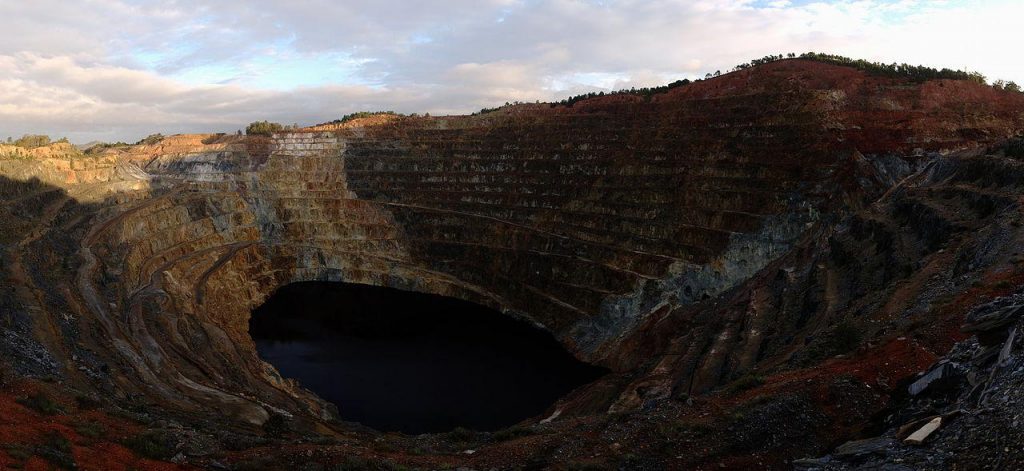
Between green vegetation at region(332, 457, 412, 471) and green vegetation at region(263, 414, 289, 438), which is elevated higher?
green vegetation at region(332, 457, 412, 471)

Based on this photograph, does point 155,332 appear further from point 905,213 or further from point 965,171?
point 965,171

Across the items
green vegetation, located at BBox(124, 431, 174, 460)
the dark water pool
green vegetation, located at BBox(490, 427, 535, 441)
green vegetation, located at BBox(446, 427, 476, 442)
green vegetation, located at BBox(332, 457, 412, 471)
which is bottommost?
the dark water pool

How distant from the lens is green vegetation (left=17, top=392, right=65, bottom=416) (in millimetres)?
17578

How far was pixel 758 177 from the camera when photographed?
49781 millimetres

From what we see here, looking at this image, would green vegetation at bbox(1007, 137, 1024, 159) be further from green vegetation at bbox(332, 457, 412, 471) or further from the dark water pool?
green vegetation at bbox(332, 457, 412, 471)

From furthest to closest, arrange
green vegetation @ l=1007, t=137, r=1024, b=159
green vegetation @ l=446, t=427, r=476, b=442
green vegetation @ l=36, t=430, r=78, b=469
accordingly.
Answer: green vegetation @ l=1007, t=137, r=1024, b=159 < green vegetation @ l=446, t=427, r=476, b=442 < green vegetation @ l=36, t=430, r=78, b=469

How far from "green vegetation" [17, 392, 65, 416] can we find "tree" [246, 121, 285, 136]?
6792 centimetres

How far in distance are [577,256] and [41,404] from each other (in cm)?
4085

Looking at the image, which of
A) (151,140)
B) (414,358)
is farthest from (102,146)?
(414,358)

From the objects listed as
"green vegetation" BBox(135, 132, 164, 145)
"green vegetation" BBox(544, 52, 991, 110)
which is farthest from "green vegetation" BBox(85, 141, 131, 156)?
"green vegetation" BBox(544, 52, 991, 110)

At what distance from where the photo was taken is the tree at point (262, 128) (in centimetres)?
8244

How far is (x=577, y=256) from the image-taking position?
53.3m

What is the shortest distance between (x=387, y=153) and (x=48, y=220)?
37379 mm

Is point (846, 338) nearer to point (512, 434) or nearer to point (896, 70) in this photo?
point (512, 434)
